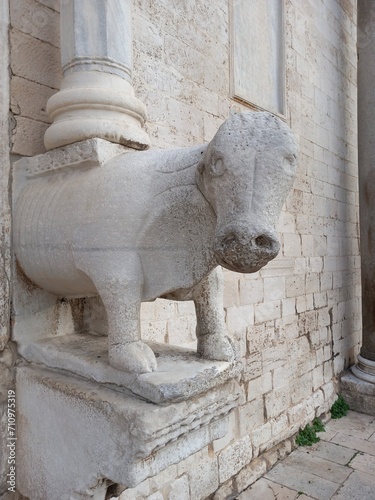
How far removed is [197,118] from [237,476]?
260 cm

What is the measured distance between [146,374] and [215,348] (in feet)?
0.87

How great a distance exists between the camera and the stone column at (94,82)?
130cm

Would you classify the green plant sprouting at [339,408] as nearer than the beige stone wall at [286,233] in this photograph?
No

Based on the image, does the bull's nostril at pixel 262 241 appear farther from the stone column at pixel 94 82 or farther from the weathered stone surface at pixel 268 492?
the weathered stone surface at pixel 268 492

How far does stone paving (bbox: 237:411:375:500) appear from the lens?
280 centimetres

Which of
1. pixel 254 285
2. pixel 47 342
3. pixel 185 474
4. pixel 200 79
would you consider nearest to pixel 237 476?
pixel 185 474

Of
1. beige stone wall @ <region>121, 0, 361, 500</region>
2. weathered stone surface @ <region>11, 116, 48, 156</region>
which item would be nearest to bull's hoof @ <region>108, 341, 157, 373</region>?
weathered stone surface @ <region>11, 116, 48, 156</region>

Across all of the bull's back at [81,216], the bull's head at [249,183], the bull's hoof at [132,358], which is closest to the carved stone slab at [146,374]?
the bull's hoof at [132,358]

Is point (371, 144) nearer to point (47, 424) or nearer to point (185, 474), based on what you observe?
point (185, 474)

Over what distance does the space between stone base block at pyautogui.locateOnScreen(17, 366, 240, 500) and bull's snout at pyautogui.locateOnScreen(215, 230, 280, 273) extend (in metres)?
0.44

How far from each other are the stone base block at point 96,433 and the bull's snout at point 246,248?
44cm

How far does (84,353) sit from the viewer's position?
127cm

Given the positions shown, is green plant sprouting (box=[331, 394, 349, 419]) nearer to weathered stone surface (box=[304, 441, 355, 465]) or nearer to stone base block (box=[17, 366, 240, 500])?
weathered stone surface (box=[304, 441, 355, 465])

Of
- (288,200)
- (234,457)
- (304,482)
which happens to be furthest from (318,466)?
(288,200)
